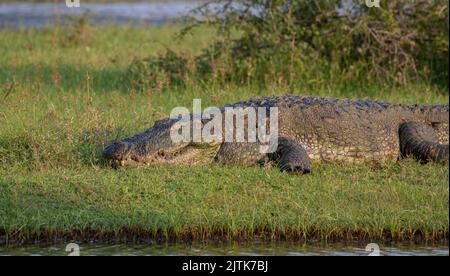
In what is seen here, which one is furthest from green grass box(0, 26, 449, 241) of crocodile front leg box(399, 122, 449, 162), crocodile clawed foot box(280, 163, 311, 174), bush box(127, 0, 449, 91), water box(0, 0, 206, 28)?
water box(0, 0, 206, 28)

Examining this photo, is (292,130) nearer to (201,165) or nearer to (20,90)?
(201,165)

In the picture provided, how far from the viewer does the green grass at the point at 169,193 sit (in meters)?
6.53

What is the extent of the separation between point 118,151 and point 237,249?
63.5 inches

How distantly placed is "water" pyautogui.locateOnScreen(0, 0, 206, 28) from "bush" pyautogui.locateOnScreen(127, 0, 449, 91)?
5905 mm

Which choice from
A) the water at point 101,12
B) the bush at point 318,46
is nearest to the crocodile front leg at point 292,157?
the bush at point 318,46

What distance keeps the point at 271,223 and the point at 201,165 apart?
4.52 ft

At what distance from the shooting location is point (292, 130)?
8109mm

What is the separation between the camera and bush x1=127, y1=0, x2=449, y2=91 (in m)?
10.9

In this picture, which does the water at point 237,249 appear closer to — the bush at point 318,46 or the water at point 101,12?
the bush at point 318,46

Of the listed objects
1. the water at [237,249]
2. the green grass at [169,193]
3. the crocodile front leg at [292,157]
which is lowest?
the water at [237,249]

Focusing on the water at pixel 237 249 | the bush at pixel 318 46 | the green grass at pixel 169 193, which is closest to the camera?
the water at pixel 237 249

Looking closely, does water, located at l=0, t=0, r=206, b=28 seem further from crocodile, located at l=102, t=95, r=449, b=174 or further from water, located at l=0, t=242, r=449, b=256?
water, located at l=0, t=242, r=449, b=256

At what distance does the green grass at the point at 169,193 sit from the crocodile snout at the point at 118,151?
0.10m
